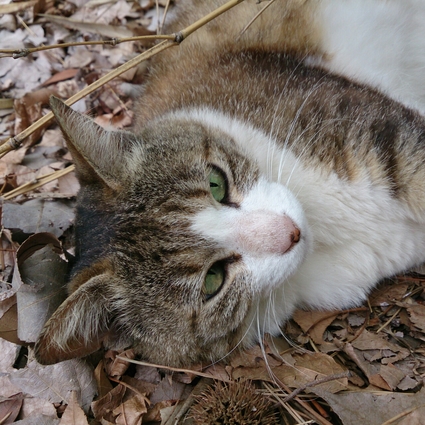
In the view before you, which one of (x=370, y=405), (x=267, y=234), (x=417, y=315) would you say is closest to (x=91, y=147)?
(x=267, y=234)

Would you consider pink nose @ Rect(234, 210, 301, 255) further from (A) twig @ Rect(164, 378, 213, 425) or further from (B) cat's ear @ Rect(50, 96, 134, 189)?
(A) twig @ Rect(164, 378, 213, 425)

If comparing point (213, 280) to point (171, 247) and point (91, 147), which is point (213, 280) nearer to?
point (171, 247)

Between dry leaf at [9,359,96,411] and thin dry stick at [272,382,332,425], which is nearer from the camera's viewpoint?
thin dry stick at [272,382,332,425]

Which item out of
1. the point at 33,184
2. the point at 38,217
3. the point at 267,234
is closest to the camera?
the point at 267,234

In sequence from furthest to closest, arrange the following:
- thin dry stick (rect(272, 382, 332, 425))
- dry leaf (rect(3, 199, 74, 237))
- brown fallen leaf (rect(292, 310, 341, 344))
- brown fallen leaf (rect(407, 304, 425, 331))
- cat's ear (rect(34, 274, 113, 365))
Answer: dry leaf (rect(3, 199, 74, 237))
brown fallen leaf (rect(292, 310, 341, 344))
brown fallen leaf (rect(407, 304, 425, 331))
thin dry stick (rect(272, 382, 332, 425))
cat's ear (rect(34, 274, 113, 365))

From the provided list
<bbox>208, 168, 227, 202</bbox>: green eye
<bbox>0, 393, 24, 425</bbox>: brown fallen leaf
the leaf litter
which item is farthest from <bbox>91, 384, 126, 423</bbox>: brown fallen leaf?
<bbox>208, 168, 227, 202</bbox>: green eye

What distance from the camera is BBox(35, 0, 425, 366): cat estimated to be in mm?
2002

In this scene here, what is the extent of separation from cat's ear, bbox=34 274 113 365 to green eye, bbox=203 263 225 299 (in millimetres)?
470

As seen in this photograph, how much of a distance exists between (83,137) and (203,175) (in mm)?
611

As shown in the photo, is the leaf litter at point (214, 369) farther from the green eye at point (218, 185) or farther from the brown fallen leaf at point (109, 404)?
the green eye at point (218, 185)

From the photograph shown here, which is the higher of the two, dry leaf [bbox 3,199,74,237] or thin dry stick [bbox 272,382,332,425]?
thin dry stick [bbox 272,382,332,425]

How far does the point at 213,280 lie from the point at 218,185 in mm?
478

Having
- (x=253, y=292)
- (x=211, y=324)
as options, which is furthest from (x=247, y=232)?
(x=211, y=324)

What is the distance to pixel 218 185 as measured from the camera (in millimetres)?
2178
